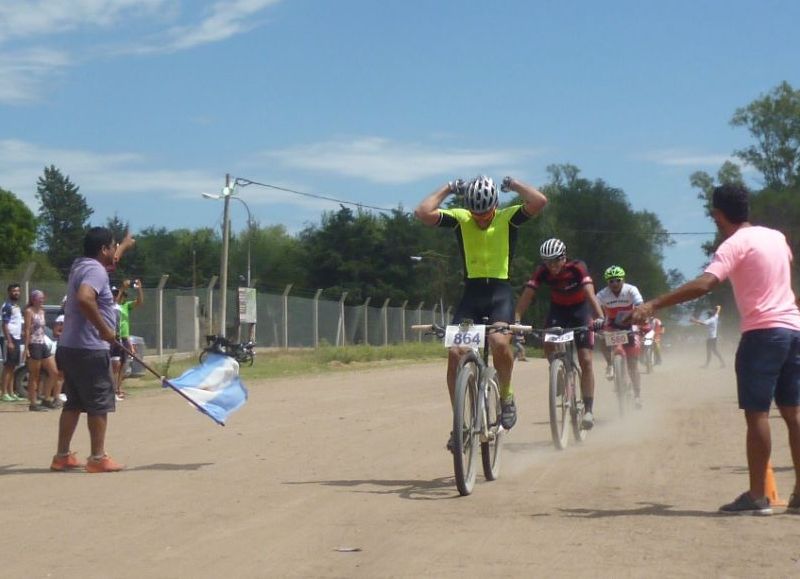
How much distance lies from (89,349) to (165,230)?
481 feet

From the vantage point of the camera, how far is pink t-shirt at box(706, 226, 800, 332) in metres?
7.28

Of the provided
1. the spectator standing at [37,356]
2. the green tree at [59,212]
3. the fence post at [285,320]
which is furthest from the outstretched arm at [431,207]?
the green tree at [59,212]

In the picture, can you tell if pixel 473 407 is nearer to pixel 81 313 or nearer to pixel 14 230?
pixel 81 313

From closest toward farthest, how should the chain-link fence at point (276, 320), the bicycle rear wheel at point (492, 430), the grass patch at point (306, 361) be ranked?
1. the bicycle rear wheel at point (492, 430)
2. the grass patch at point (306, 361)
3. the chain-link fence at point (276, 320)

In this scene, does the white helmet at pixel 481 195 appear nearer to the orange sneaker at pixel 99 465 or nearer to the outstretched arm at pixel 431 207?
the outstretched arm at pixel 431 207

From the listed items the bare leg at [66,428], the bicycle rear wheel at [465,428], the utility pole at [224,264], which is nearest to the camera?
the bicycle rear wheel at [465,428]

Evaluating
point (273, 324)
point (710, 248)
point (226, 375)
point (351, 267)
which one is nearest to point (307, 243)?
point (351, 267)

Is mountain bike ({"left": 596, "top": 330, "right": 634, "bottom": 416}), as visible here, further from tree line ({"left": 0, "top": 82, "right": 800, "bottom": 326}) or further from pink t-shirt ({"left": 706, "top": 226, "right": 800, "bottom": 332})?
tree line ({"left": 0, "top": 82, "right": 800, "bottom": 326})

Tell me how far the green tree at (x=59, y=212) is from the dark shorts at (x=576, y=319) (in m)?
131

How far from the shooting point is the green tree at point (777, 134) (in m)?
79.1

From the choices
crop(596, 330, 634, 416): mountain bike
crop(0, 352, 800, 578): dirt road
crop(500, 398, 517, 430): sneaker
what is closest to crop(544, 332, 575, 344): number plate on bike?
crop(0, 352, 800, 578): dirt road

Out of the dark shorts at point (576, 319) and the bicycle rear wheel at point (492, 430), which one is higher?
the dark shorts at point (576, 319)

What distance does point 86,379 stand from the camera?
9734 millimetres

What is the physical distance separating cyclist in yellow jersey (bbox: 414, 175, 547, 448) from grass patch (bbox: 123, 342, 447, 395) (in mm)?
12891
